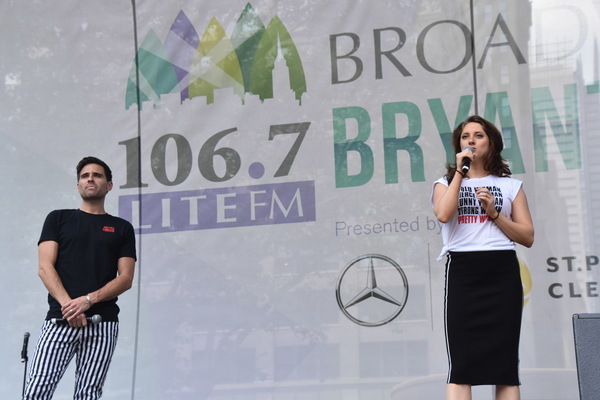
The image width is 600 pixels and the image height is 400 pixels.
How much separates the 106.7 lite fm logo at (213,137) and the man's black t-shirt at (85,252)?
1082mm

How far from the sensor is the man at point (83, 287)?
327cm

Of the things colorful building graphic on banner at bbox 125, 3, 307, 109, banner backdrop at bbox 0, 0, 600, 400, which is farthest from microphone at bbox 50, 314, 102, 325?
colorful building graphic on banner at bbox 125, 3, 307, 109

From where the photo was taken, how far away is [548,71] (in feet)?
13.7

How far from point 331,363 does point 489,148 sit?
181cm

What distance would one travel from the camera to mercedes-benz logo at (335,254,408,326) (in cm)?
419

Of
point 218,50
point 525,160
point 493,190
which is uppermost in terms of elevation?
point 218,50

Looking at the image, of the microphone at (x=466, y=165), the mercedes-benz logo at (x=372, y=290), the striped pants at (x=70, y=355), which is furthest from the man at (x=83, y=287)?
the microphone at (x=466, y=165)

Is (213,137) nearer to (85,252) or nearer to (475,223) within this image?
(85,252)

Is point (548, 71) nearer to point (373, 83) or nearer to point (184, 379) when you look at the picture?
point (373, 83)

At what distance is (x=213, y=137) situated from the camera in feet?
15.0

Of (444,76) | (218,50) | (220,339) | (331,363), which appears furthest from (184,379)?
(444,76)

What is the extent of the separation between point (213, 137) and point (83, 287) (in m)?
1.49

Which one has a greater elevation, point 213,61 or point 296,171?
point 213,61

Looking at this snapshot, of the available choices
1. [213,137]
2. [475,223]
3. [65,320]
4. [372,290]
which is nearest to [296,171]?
[213,137]
